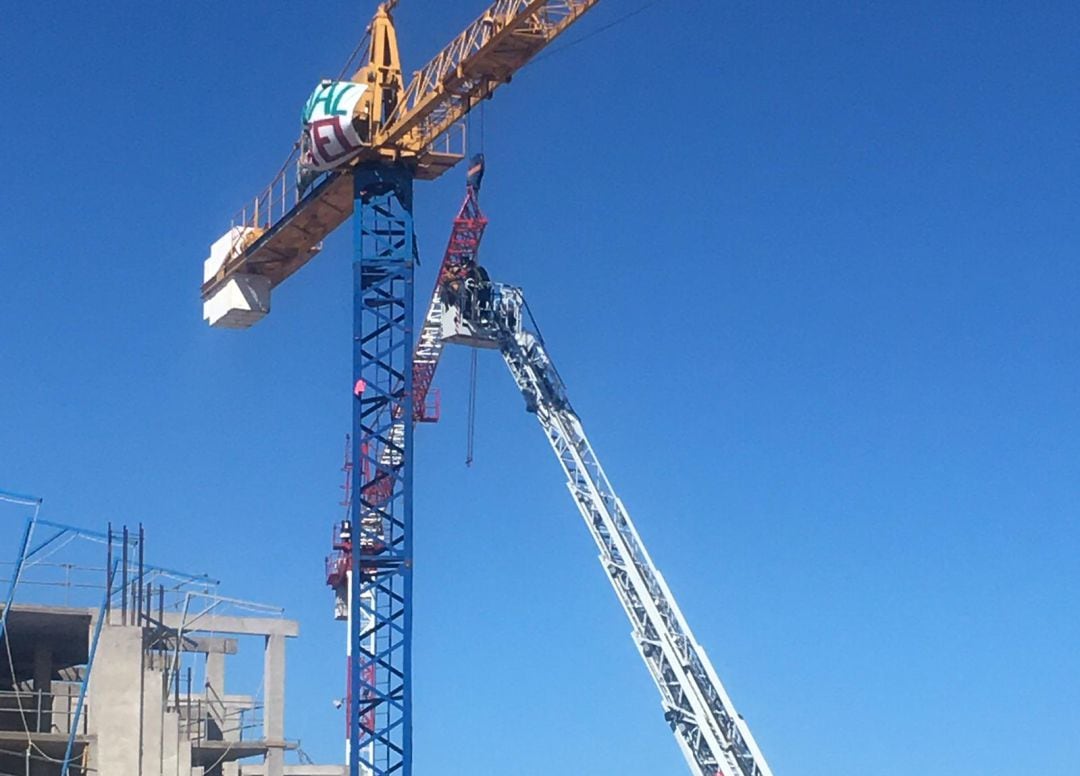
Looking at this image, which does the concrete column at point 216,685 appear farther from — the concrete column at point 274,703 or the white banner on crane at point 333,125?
the white banner on crane at point 333,125

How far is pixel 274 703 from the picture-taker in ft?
176

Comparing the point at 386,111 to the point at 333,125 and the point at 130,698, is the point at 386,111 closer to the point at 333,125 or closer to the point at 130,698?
the point at 333,125

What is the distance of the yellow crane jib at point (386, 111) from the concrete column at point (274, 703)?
12.3 m

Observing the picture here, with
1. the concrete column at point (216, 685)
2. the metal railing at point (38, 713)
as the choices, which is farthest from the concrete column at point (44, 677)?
the concrete column at point (216, 685)

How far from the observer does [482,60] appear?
48.8 m

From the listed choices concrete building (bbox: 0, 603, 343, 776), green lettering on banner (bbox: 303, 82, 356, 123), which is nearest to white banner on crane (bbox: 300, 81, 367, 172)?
green lettering on banner (bbox: 303, 82, 356, 123)

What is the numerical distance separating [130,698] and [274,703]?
7491 mm

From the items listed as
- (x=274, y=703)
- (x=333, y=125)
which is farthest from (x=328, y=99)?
(x=274, y=703)

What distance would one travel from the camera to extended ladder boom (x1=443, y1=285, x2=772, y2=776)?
57947 millimetres

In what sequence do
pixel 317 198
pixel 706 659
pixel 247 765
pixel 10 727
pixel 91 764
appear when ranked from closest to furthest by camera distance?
pixel 91 764 < pixel 10 727 < pixel 317 198 < pixel 706 659 < pixel 247 765

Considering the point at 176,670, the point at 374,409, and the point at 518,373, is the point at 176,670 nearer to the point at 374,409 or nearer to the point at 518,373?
the point at 374,409

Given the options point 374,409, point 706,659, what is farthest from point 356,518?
point 706,659

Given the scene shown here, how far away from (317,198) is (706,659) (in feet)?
61.2

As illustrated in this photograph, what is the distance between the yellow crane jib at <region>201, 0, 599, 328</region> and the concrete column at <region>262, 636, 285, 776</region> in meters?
12.3
